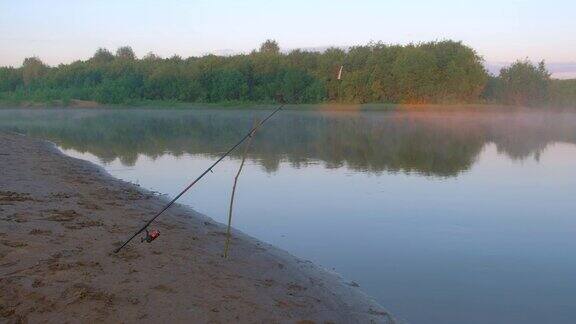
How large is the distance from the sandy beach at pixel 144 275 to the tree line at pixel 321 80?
58.2 metres

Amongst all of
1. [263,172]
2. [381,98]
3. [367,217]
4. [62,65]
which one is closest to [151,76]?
[62,65]

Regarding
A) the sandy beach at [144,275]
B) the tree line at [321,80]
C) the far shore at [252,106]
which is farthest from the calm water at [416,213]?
the tree line at [321,80]

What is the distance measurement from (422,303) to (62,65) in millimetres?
91458

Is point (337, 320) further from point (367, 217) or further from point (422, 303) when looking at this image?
point (367, 217)

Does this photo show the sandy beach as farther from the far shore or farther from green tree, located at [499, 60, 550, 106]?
green tree, located at [499, 60, 550, 106]

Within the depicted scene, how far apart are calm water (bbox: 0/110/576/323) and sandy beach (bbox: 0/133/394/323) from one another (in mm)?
855

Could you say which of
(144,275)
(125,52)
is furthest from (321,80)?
(144,275)

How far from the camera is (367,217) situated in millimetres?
11031

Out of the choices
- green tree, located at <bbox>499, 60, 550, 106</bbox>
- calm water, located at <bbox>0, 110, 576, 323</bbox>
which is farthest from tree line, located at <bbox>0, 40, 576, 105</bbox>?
calm water, located at <bbox>0, 110, 576, 323</bbox>

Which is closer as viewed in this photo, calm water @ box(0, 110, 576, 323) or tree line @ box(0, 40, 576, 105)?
calm water @ box(0, 110, 576, 323)

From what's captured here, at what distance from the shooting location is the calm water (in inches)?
278

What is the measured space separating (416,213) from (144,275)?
6.62 meters

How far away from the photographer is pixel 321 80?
71.9 m

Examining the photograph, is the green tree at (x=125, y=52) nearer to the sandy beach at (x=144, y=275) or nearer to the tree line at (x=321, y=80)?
the tree line at (x=321, y=80)
